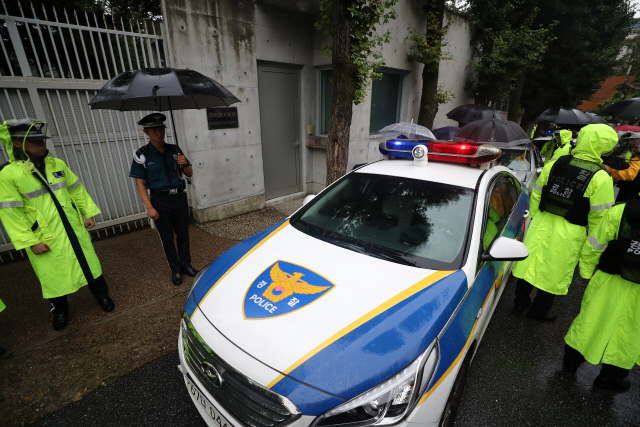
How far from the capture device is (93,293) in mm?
3150

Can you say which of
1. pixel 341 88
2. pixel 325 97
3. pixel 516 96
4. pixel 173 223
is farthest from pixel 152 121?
pixel 516 96

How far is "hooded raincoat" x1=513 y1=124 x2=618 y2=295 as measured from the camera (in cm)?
252

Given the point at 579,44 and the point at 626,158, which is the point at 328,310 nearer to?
the point at 626,158

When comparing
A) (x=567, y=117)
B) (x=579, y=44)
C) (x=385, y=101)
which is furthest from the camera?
(x=579, y=44)

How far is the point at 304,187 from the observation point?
6.88m

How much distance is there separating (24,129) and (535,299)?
4.98m

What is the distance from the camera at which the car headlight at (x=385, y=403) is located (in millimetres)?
1389

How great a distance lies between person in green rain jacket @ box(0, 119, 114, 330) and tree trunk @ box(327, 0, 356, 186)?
3024 millimetres

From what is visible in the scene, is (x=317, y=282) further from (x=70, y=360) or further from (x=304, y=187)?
(x=304, y=187)

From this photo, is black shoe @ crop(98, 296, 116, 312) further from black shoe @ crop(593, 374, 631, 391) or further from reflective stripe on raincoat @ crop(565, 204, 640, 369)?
black shoe @ crop(593, 374, 631, 391)

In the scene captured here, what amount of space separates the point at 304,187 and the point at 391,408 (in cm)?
570

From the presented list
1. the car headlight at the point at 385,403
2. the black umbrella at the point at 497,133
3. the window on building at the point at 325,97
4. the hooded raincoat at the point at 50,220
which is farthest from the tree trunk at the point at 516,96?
the hooded raincoat at the point at 50,220

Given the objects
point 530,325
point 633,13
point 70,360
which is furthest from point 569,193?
point 633,13

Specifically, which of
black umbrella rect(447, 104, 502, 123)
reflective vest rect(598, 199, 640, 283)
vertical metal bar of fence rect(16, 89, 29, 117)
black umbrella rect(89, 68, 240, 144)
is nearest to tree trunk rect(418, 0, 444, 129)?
black umbrella rect(447, 104, 502, 123)
